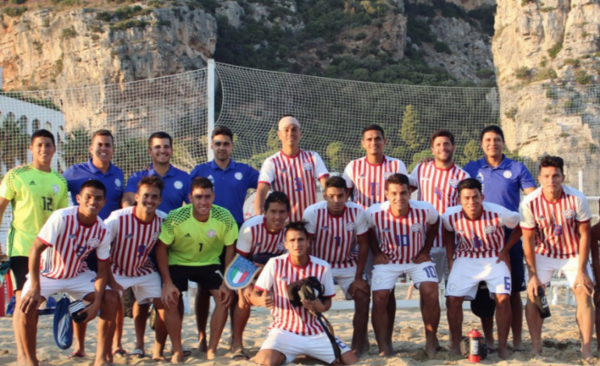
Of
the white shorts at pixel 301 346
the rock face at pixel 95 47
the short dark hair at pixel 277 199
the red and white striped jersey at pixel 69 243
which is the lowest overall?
the white shorts at pixel 301 346

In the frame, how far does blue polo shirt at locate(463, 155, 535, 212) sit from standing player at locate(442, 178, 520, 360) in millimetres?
327

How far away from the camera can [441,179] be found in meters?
5.63

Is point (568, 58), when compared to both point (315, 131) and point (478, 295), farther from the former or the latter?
point (478, 295)

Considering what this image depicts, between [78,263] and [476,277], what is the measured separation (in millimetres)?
3139

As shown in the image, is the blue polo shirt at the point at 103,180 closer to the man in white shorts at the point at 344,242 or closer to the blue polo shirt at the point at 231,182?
the blue polo shirt at the point at 231,182

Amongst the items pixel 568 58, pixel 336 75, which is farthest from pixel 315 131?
pixel 336 75

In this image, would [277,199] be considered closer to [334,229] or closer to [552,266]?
[334,229]

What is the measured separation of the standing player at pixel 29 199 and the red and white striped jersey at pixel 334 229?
6.82 ft

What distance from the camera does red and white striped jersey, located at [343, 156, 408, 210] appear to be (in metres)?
5.66

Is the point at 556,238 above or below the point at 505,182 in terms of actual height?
below

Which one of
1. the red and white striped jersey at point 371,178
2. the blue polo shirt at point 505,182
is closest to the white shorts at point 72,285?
the red and white striped jersey at point 371,178

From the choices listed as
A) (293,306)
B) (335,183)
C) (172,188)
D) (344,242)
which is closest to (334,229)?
(344,242)

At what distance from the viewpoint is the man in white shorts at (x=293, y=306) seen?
4.77 m

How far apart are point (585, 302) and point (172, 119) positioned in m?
11.4
